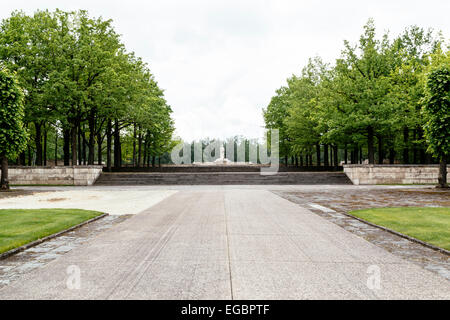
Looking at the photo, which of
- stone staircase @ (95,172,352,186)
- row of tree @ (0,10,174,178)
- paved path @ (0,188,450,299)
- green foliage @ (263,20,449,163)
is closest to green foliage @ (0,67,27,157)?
row of tree @ (0,10,174,178)

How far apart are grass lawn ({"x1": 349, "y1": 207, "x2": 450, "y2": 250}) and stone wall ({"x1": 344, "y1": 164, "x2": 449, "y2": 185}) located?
20057mm

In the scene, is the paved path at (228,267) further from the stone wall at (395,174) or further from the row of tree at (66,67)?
the row of tree at (66,67)

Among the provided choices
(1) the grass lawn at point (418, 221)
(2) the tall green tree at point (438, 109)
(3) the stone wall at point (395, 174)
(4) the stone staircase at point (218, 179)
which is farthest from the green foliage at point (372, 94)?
(1) the grass lawn at point (418, 221)

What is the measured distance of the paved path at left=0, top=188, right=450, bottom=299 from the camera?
14.3ft

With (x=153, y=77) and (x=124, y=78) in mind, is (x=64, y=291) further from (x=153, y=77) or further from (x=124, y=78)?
(x=153, y=77)

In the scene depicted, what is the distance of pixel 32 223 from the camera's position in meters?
9.87

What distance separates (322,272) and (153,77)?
1767 inches

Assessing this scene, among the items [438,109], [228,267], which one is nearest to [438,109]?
[438,109]

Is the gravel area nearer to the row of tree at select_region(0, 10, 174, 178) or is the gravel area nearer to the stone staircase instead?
the stone staircase

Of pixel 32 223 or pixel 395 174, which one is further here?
pixel 395 174

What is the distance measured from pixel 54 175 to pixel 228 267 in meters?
31.8

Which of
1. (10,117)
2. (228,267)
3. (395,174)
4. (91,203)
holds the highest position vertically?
(10,117)

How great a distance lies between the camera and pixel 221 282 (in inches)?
186

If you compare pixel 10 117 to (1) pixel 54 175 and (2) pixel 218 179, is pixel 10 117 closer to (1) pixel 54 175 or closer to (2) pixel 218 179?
(1) pixel 54 175
